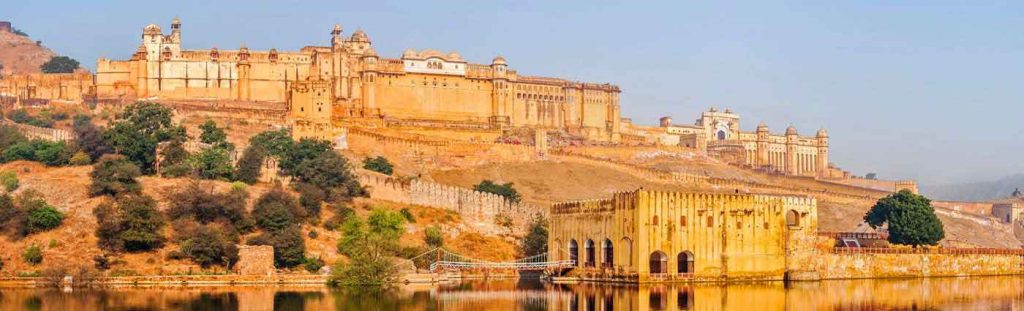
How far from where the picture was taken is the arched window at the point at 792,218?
5119 centimetres

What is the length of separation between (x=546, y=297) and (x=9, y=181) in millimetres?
25184

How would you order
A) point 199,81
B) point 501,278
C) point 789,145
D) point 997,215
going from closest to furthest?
point 501,278, point 199,81, point 997,215, point 789,145

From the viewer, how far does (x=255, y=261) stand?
49.5 metres

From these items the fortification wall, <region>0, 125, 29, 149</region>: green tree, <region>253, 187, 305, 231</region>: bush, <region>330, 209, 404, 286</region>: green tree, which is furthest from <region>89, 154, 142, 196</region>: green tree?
the fortification wall

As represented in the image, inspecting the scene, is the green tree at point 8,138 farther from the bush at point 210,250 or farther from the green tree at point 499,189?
the green tree at point 499,189

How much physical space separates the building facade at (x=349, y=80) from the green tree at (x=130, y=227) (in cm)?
3614

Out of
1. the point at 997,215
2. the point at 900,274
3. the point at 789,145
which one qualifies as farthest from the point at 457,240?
the point at 789,145

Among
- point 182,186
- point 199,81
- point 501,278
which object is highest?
point 199,81

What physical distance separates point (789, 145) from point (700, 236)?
7027 cm

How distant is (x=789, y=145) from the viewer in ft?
383

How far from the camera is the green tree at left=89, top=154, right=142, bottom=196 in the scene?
2159 inches

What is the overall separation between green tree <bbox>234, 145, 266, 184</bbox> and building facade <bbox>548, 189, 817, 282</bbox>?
1613 centimetres

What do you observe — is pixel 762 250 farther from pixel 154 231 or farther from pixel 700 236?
pixel 154 231

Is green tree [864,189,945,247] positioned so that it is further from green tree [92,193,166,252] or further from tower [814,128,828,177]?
tower [814,128,828,177]
